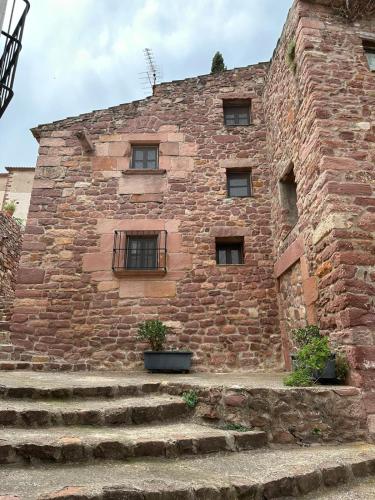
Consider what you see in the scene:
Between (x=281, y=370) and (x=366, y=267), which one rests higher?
(x=366, y=267)

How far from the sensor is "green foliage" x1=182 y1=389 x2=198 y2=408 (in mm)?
3576

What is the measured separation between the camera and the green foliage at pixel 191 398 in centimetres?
358

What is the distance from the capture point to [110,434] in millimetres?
2850

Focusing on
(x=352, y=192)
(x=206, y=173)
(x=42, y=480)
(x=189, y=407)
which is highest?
(x=206, y=173)

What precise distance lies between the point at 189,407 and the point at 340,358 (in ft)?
5.66

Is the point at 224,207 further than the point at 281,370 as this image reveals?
Yes

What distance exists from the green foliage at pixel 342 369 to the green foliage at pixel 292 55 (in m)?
4.59

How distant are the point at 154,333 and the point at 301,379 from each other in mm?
3071

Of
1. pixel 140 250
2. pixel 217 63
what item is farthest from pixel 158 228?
pixel 217 63

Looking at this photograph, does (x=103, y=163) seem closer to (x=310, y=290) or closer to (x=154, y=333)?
(x=154, y=333)

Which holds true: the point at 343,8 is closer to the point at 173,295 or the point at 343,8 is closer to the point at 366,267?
the point at 366,267

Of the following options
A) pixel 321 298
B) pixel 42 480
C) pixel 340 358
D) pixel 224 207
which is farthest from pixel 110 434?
pixel 224 207

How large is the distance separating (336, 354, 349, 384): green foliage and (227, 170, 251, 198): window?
Result: 4365 mm

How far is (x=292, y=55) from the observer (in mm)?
6160
